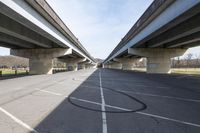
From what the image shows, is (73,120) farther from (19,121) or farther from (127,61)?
(127,61)

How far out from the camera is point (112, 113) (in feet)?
25.7

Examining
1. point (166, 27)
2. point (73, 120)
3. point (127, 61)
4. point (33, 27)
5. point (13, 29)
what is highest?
point (13, 29)

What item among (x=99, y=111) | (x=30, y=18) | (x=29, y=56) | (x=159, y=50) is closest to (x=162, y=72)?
(x=159, y=50)

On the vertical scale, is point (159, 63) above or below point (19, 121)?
above

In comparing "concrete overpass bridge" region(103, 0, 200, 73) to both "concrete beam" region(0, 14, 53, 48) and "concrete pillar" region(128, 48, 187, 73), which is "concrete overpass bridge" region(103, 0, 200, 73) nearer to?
"concrete pillar" region(128, 48, 187, 73)

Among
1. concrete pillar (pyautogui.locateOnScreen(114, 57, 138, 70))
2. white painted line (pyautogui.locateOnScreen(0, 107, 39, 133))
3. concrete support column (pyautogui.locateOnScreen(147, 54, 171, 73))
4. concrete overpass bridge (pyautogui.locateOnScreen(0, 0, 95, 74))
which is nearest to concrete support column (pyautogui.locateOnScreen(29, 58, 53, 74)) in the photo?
concrete overpass bridge (pyautogui.locateOnScreen(0, 0, 95, 74))

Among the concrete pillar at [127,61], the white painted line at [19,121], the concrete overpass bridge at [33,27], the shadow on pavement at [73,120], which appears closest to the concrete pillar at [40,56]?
the concrete overpass bridge at [33,27]

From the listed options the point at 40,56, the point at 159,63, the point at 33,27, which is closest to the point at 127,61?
the point at 159,63

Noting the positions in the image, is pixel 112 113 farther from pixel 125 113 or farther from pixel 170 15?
pixel 170 15

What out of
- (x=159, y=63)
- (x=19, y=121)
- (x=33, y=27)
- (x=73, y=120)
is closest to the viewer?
(x=19, y=121)

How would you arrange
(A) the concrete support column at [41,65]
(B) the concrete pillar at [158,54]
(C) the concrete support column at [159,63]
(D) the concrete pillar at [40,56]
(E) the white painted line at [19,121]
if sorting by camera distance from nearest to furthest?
(E) the white painted line at [19,121] < (B) the concrete pillar at [158,54] < (C) the concrete support column at [159,63] < (D) the concrete pillar at [40,56] < (A) the concrete support column at [41,65]

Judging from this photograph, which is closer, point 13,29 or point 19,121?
point 19,121

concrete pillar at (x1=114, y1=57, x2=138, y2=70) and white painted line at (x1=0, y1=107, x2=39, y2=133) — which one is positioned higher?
concrete pillar at (x1=114, y1=57, x2=138, y2=70)

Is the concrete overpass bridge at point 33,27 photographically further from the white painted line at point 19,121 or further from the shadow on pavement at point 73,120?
the shadow on pavement at point 73,120
